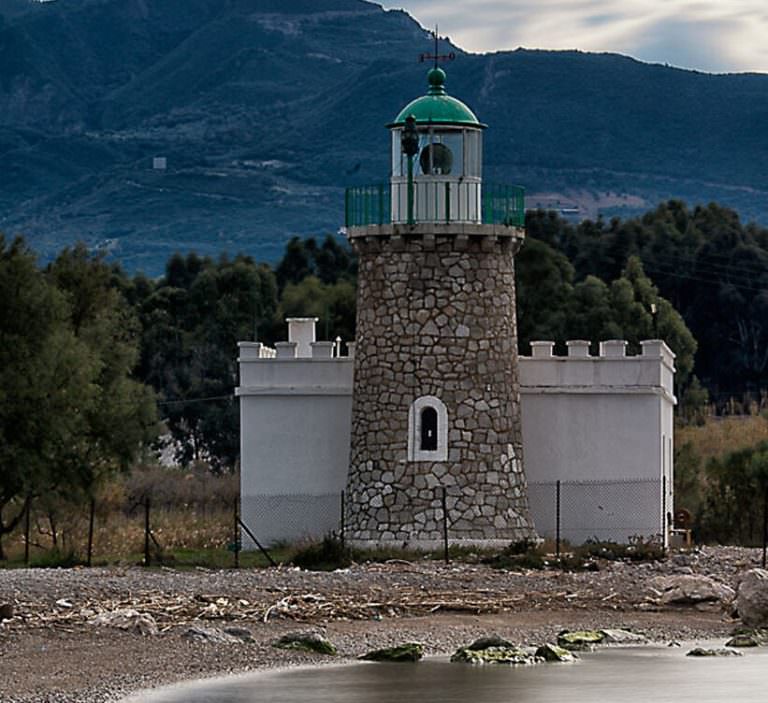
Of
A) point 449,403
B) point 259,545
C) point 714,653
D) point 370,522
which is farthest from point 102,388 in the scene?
point 714,653

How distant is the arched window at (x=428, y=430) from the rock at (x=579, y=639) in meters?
7.34

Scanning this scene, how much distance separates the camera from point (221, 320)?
67.1 meters

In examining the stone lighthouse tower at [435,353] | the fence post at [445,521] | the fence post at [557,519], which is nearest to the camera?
the fence post at [445,521]

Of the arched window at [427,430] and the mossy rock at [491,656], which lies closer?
the mossy rock at [491,656]

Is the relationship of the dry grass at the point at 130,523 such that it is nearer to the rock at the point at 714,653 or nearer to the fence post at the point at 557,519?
the fence post at the point at 557,519

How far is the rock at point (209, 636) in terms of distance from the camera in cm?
2634

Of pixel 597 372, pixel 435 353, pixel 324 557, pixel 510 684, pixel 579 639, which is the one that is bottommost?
pixel 510 684

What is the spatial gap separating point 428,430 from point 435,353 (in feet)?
3.75

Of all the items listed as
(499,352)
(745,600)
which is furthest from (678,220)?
(745,600)

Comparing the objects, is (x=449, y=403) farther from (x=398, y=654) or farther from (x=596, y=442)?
(x=398, y=654)

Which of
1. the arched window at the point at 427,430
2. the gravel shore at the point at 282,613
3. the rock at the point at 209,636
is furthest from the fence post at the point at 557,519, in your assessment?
the rock at the point at 209,636

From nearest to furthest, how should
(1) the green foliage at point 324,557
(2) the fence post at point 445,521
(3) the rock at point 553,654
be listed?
(3) the rock at point 553,654 → (1) the green foliage at point 324,557 → (2) the fence post at point 445,521

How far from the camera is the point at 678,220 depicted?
8525cm

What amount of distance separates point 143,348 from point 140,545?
2946cm
